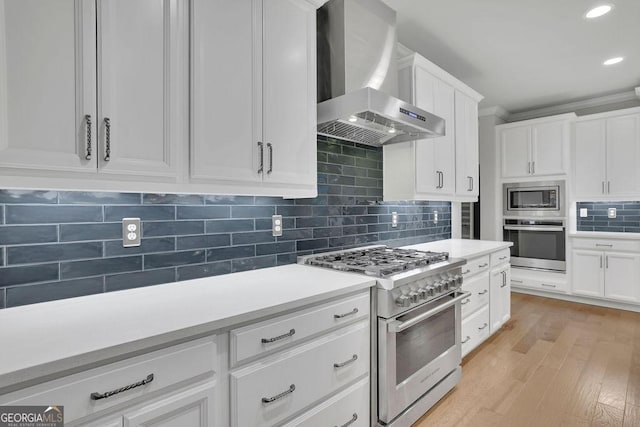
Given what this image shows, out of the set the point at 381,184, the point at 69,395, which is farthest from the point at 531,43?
the point at 69,395

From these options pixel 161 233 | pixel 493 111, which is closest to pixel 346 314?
pixel 161 233

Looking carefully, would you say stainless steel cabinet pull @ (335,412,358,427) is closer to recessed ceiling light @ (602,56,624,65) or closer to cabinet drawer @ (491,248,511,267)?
cabinet drawer @ (491,248,511,267)

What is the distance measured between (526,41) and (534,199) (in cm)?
253

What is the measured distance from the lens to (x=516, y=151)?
16.1 ft

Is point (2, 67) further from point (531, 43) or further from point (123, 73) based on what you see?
point (531, 43)

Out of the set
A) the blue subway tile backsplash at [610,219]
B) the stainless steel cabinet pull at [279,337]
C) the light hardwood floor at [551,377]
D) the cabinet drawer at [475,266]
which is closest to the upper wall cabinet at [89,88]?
the stainless steel cabinet pull at [279,337]

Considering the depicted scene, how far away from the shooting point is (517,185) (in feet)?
16.1

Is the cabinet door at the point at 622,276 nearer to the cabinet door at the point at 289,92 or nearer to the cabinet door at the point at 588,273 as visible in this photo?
the cabinet door at the point at 588,273

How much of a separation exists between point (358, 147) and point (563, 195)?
11.4 feet

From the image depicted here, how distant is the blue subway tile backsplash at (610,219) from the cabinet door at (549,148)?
0.82m

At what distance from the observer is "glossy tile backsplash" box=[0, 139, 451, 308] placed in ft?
4.29

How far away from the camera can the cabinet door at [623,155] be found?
418 cm

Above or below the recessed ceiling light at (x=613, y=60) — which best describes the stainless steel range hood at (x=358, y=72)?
below

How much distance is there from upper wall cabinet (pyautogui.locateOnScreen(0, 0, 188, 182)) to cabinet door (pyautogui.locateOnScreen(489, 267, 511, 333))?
10.0 ft
